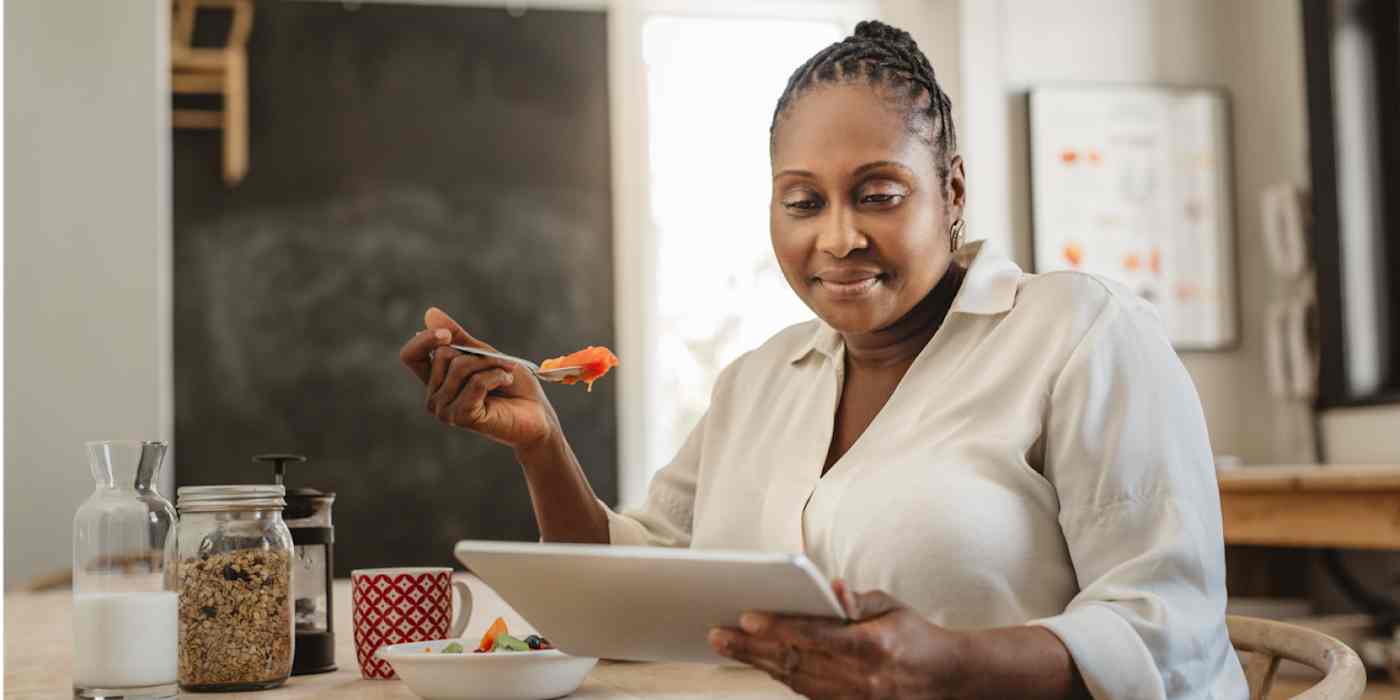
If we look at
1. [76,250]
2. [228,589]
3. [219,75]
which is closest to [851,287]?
[228,589]

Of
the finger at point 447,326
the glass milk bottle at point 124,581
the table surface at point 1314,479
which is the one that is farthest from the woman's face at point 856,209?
the table surface at point 1314,479

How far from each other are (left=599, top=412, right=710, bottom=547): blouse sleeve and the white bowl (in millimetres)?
455

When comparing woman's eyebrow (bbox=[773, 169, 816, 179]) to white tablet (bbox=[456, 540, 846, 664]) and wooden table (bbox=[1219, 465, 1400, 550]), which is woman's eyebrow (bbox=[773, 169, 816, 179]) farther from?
wooden table (bbox=[1219, 465, 1400, 550])

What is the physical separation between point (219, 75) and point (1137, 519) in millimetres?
4066

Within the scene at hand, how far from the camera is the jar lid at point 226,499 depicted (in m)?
1.04

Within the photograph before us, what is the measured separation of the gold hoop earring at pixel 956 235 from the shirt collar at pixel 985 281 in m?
0.01

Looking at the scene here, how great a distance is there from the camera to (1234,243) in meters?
4.21

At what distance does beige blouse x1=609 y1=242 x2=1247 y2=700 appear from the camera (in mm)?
974

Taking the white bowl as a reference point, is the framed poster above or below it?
above

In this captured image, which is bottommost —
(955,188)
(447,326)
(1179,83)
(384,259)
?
(447,326)

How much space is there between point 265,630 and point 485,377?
0.27 metres

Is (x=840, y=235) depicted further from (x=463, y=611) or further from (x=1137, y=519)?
(x=463, y=611)

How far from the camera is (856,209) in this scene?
3.84 feet

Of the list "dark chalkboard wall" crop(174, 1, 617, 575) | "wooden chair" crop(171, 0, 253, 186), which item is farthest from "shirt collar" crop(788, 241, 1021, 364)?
"wooden chair" crop(171, 0, 253, 186)
